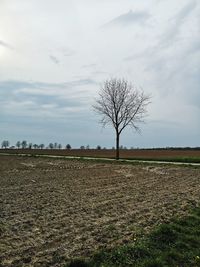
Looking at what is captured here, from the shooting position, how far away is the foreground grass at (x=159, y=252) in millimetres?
9289

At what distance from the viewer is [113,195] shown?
64.1 feet

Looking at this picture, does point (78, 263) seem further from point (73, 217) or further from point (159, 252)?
point (73, 217)

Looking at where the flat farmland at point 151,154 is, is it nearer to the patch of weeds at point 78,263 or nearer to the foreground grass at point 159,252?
the foreground grass at point 159,252

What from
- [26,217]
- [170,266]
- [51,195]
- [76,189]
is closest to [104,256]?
[170,266]

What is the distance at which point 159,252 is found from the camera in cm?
1024

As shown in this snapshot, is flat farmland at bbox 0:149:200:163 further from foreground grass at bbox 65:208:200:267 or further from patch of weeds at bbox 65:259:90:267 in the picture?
patch of weeds at bbox 65:259:90:267

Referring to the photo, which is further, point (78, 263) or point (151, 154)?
point (151, 154)

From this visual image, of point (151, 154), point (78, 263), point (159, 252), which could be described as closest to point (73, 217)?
point (159, 252)

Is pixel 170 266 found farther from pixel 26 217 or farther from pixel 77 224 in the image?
pixel 26 217

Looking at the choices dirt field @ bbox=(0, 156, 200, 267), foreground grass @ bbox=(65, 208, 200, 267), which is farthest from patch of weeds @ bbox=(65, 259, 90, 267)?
dirt field @ bbox=(0, 156, 200, 267)

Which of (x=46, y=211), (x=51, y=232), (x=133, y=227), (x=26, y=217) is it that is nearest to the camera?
(x=51, y=232)

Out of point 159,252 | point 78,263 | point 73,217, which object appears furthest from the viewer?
point 73,217

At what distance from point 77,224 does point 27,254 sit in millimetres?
3220

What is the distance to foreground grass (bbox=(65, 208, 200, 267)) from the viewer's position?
929 centimetres
